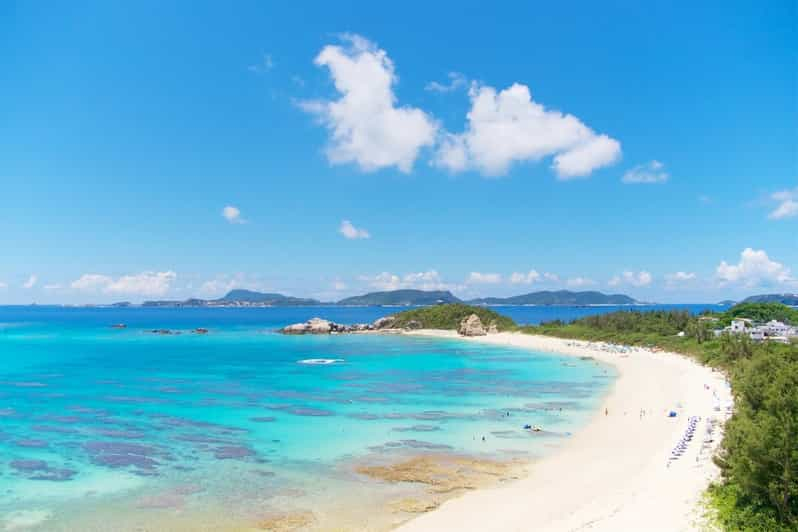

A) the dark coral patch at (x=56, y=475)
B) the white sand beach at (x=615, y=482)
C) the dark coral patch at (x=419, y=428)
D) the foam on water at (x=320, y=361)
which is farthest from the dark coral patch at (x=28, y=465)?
the foam on water at (x=320, y=361)

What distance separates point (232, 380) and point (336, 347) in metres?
46.5

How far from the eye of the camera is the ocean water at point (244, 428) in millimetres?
26922

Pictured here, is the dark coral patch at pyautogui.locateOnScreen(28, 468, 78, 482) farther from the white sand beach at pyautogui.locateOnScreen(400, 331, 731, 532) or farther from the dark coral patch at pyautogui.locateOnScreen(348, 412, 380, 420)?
the dark coral patch at pyautogui.locateOnScreen(348, 412, 380, 420)

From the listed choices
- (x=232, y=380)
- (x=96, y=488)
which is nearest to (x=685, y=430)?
(x=96, y=488)

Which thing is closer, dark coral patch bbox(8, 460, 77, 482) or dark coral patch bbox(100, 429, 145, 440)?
dark coral patch bbox(8, 460, 77, 482)

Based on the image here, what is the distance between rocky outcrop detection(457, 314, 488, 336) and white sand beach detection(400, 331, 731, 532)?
8792 cm

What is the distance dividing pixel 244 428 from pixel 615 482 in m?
27.2

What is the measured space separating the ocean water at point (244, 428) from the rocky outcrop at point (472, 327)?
5047cm

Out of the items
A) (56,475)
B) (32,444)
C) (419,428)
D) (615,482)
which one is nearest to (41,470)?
(56,475)

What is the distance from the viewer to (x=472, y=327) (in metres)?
141

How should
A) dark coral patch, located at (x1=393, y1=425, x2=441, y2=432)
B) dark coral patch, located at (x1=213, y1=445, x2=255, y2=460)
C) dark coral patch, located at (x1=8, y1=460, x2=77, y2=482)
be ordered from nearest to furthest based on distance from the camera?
dark coral patch, located at (x1=8, y1=460, x2=77, y2=482), dark coral patch, located at (x1=213, y1=445, x2=255, y2=460), dark coral patch, located at (x1=393, y1=425, x2=441, y2=432)

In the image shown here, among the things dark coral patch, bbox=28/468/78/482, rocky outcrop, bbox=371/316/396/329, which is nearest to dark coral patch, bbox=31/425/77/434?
dark coral patch, bbox=28/468/78/482

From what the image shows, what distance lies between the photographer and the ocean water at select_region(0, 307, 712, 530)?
→ 26.9m

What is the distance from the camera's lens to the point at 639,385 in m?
60.6
